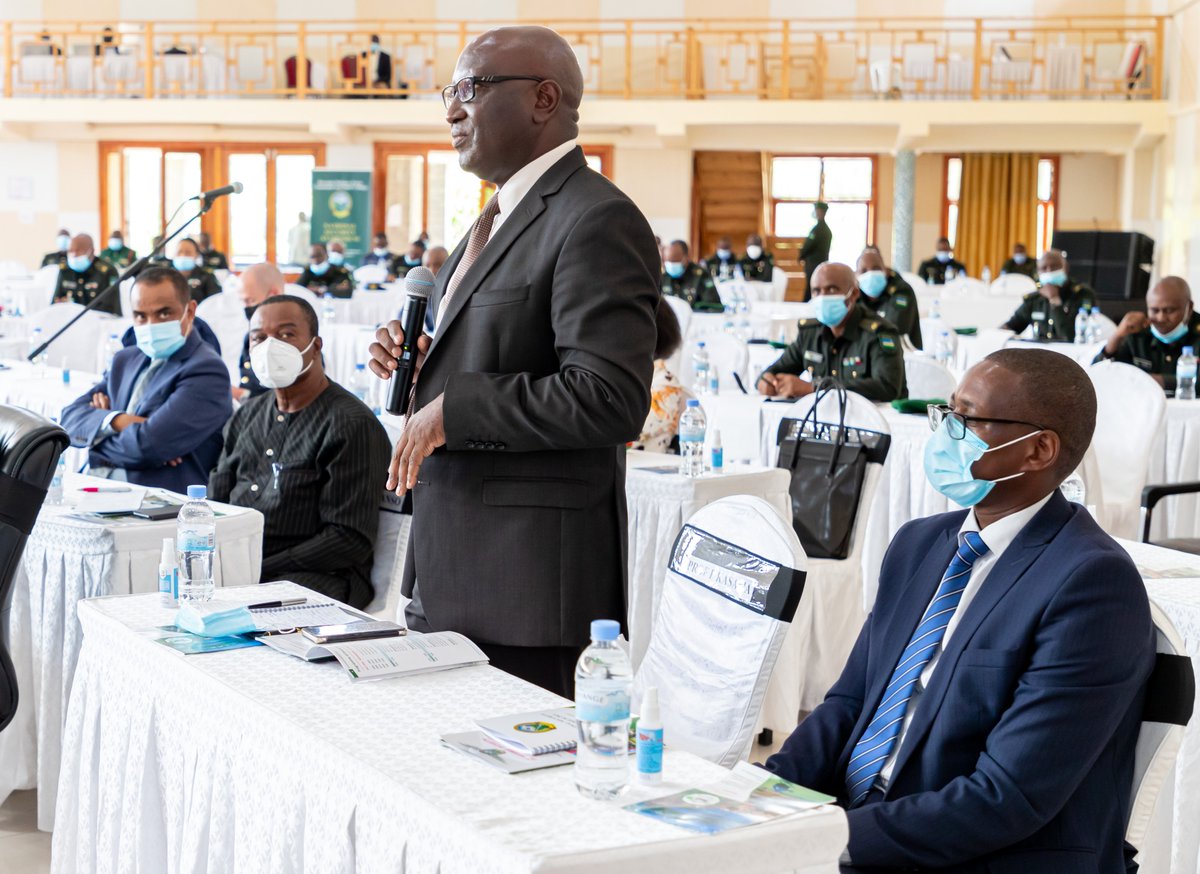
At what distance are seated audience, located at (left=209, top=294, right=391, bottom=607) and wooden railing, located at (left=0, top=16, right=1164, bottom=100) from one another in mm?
14516

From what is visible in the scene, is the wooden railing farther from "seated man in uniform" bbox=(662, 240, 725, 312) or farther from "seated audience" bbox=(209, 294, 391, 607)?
"seated audience" bbox=(209, 294, 391, 607)

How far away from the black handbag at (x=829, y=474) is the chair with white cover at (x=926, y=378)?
2292 mm

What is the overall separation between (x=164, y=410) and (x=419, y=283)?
7.06ft

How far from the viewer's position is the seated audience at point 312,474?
364cm

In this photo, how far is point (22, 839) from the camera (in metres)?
3.35

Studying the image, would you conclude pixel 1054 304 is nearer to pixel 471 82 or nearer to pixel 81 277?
pixel 471 82

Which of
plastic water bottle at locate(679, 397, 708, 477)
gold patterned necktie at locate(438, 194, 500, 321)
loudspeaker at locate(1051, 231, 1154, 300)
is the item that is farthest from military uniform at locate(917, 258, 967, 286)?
gold patterned necktie at locate(438, 194, 500, 321)

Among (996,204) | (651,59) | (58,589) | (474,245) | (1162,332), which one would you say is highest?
(651,59)

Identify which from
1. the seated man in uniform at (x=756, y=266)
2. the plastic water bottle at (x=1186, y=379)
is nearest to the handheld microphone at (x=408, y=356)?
the plastic water bottle at (x=1186, y=379)

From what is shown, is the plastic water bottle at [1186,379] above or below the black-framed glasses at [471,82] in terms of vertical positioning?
below

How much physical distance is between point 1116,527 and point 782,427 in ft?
5.06

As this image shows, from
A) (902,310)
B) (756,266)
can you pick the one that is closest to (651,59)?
(756,266)

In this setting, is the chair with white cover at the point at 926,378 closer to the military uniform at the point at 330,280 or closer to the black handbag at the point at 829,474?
the black handbag at the point at 829,474

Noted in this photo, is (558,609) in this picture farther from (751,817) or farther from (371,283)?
(371,283)
